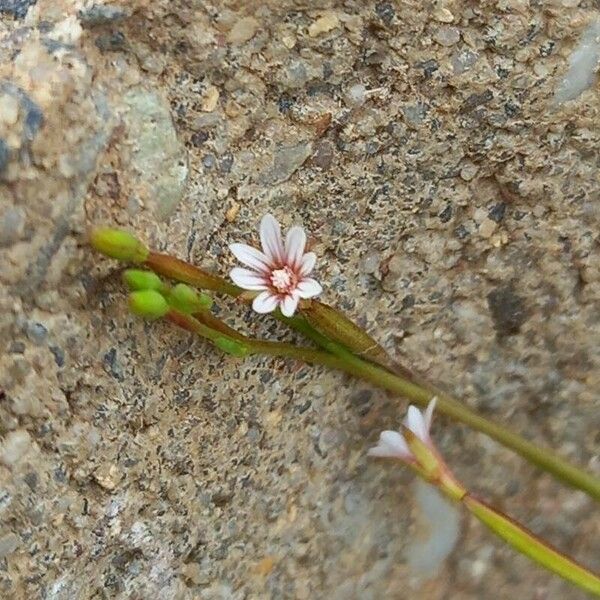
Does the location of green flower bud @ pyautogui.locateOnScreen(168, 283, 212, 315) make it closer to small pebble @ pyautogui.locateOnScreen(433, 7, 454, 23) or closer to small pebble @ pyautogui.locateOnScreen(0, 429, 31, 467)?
small pebble @ pyautogui.locateOnScreen(0, 429, 31, 467)

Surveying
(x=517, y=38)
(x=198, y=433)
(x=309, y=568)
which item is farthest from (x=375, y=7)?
(x=309, y=568)

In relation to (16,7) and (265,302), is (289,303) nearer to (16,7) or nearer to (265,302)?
(265,302)

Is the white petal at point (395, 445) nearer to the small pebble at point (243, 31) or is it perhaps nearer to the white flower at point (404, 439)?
the white flower at point (404, 439)

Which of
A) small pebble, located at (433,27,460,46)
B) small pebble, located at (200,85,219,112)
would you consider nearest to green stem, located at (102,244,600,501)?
small pebble, located at (200,85,219,112)

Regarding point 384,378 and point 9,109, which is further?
point 384,378

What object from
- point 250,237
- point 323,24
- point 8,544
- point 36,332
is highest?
point 323,24

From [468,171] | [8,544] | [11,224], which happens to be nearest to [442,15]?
[468,171]

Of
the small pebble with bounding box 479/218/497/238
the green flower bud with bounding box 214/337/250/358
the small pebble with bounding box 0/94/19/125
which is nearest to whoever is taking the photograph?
the small pebble with bounding box 0/94/19/125

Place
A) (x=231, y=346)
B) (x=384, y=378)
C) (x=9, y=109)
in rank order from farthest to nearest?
(x=384, y=378)
(x=231, y=346)
(x=9, y=109)
